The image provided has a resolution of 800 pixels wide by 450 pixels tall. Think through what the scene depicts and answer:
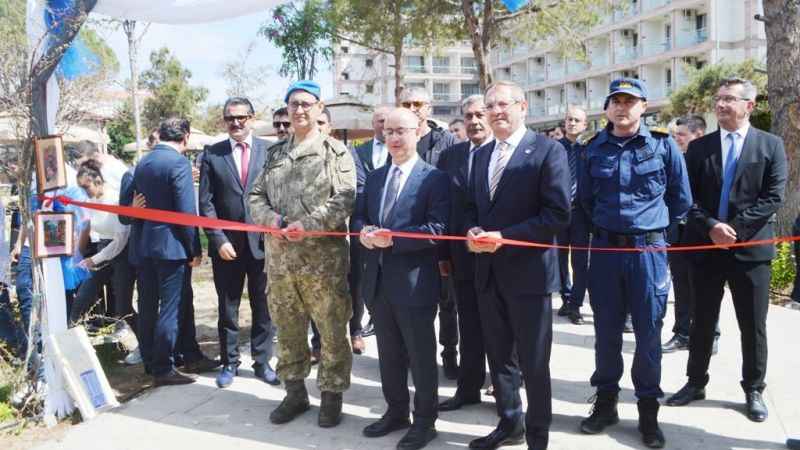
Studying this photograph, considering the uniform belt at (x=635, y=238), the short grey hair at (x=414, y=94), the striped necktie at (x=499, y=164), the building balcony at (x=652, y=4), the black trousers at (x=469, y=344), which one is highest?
the building balcony at (x=652, y=4)

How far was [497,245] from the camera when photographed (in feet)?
10.9

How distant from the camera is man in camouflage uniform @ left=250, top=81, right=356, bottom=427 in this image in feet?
13.0

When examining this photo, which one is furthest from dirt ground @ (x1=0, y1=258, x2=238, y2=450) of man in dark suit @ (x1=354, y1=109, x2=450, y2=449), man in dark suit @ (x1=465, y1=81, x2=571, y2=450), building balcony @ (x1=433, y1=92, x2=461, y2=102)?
building balcony @ (x1=433, y1=92, x2=461, y2=102)

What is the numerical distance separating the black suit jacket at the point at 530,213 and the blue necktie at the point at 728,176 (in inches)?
48.3

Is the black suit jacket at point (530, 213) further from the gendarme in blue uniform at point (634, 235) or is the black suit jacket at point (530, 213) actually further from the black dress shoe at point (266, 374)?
the black dress shoe at point (266, 374)

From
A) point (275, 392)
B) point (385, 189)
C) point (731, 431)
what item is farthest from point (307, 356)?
point (731, 431)

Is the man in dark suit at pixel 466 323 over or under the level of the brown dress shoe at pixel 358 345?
over

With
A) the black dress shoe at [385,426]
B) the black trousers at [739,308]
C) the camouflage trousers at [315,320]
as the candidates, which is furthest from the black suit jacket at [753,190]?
the camouflage trousers at [315,320]

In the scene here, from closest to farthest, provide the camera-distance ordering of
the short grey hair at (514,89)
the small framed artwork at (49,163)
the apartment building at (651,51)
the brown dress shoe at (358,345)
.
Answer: the short grey hair at (514,89)
the small framed artwork at (49,163)
the brown dress shoe at (358,345)
the apartment building at (651,51)

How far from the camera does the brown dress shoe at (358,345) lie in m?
5.61

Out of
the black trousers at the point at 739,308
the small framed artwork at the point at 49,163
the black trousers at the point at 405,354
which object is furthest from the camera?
the small framed artwork at the point at 49,163

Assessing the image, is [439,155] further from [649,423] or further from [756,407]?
[756,407]

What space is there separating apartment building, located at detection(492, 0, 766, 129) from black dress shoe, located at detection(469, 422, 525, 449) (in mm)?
29452

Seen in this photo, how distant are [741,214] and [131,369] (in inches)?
191
